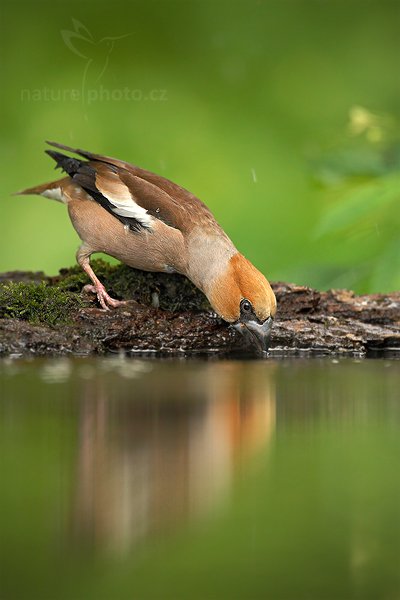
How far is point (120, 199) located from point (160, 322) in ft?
2.98

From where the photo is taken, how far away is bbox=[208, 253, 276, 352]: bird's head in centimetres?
557

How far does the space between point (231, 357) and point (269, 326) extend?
38 centimetres

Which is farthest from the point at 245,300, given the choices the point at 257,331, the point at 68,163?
the point at 68,163

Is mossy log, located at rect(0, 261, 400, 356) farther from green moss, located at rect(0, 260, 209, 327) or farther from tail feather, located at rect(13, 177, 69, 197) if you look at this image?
tail feather, located at rect(13, 177, 69, 197)

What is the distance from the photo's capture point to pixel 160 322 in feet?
20.3

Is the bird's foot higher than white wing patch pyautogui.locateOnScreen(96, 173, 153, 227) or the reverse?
the reverse

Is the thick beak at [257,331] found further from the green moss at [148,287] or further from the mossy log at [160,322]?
the green moss at [148,287]

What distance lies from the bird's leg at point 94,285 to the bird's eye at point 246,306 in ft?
3.53

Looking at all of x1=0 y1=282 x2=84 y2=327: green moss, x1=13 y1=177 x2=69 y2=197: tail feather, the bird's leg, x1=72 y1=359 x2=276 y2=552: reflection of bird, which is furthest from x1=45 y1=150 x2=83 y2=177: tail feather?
x1=72 y1=359 x2=276 y2=552: reflection of bird

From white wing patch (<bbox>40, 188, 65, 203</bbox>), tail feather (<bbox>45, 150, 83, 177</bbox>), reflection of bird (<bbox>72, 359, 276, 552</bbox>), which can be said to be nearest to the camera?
reflection of bird (<bbox>72, 359, 276, 552</bbox>)

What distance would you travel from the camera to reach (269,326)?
18.6 ft

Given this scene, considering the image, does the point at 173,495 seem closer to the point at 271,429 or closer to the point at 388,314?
the point at 271,429

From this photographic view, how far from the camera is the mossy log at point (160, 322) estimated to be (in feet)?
19.7

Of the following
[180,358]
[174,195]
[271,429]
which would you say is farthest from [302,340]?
[271,429]
